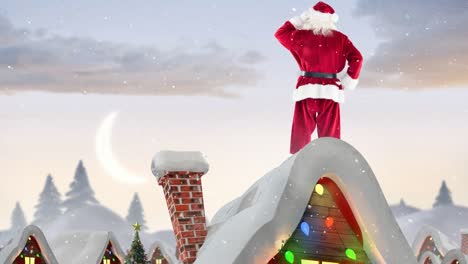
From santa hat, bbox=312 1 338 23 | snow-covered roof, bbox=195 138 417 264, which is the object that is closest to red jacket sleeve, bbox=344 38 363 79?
santa hat, bbox=312 1 338 23

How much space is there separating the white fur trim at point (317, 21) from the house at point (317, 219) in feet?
7.94

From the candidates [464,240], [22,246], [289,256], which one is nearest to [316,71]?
[289,256]

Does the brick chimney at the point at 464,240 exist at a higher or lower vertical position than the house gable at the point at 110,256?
lower

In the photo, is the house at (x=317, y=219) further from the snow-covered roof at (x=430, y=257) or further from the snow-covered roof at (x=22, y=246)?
the snow-covered roof at (x=430, y=257)

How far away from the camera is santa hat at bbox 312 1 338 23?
32.0 feet

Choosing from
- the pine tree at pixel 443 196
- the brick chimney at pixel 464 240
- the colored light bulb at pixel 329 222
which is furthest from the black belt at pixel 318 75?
the pine tree at pixel 443 196

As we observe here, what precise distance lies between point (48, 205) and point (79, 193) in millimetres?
3697

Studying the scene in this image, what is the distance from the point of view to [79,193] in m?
79.2

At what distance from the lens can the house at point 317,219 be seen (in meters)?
7.24

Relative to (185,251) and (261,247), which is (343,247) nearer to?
(261,247)

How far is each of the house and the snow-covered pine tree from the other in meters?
71.8

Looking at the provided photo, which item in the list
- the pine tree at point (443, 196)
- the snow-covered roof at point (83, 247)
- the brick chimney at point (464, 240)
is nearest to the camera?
the snow-covered roof at point (83, 247)

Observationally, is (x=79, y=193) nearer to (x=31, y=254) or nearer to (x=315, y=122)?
(x=31, y=254)

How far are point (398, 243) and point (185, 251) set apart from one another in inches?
112
